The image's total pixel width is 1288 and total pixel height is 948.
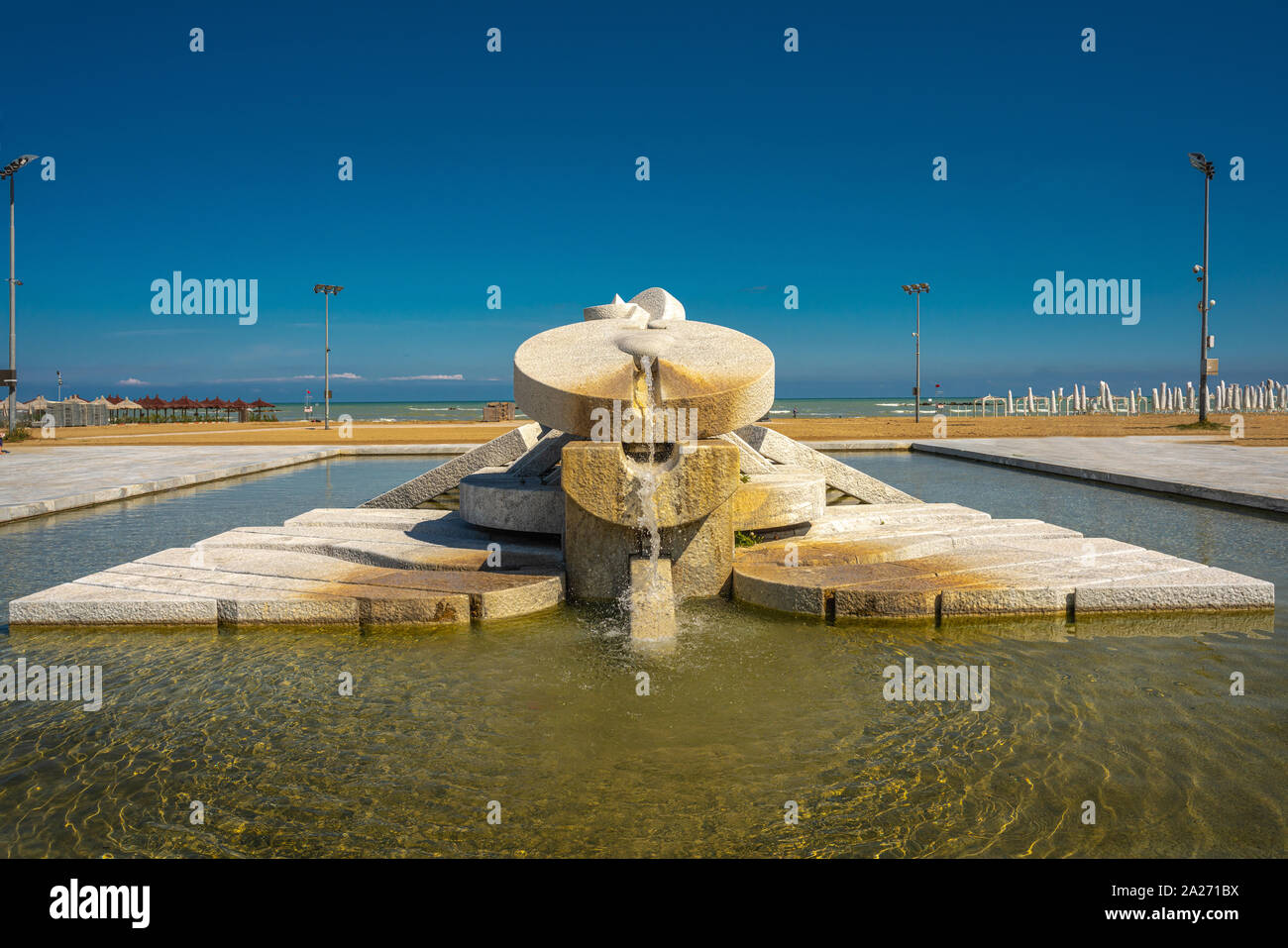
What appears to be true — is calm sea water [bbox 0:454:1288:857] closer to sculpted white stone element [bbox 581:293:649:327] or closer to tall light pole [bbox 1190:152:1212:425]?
sculpted white stone element [bbox 581:293:649:327]

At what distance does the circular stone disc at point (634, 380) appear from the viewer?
5.85 metres

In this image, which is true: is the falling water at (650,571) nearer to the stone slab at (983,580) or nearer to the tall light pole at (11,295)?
the stone slab at (983,580)

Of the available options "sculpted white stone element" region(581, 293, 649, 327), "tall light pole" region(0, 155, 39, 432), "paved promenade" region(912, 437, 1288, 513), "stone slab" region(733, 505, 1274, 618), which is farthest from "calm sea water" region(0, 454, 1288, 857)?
"tall light pole" region(0, 155, 39, 432)

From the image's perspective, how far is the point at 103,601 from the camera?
17.2ft

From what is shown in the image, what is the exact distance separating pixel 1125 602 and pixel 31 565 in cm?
871

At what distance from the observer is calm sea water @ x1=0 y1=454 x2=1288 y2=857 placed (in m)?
2.75

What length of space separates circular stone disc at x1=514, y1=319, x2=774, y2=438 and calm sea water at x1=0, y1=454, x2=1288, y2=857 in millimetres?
1438

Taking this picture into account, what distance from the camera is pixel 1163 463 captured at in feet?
50.7

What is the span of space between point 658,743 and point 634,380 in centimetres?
303

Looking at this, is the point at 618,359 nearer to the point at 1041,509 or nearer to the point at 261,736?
the point at 261,736

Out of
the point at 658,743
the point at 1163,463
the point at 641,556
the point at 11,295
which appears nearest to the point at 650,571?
the point at 641,556

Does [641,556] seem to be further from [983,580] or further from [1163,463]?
[1163,463]

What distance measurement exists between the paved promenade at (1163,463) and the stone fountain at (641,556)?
5423 mm
